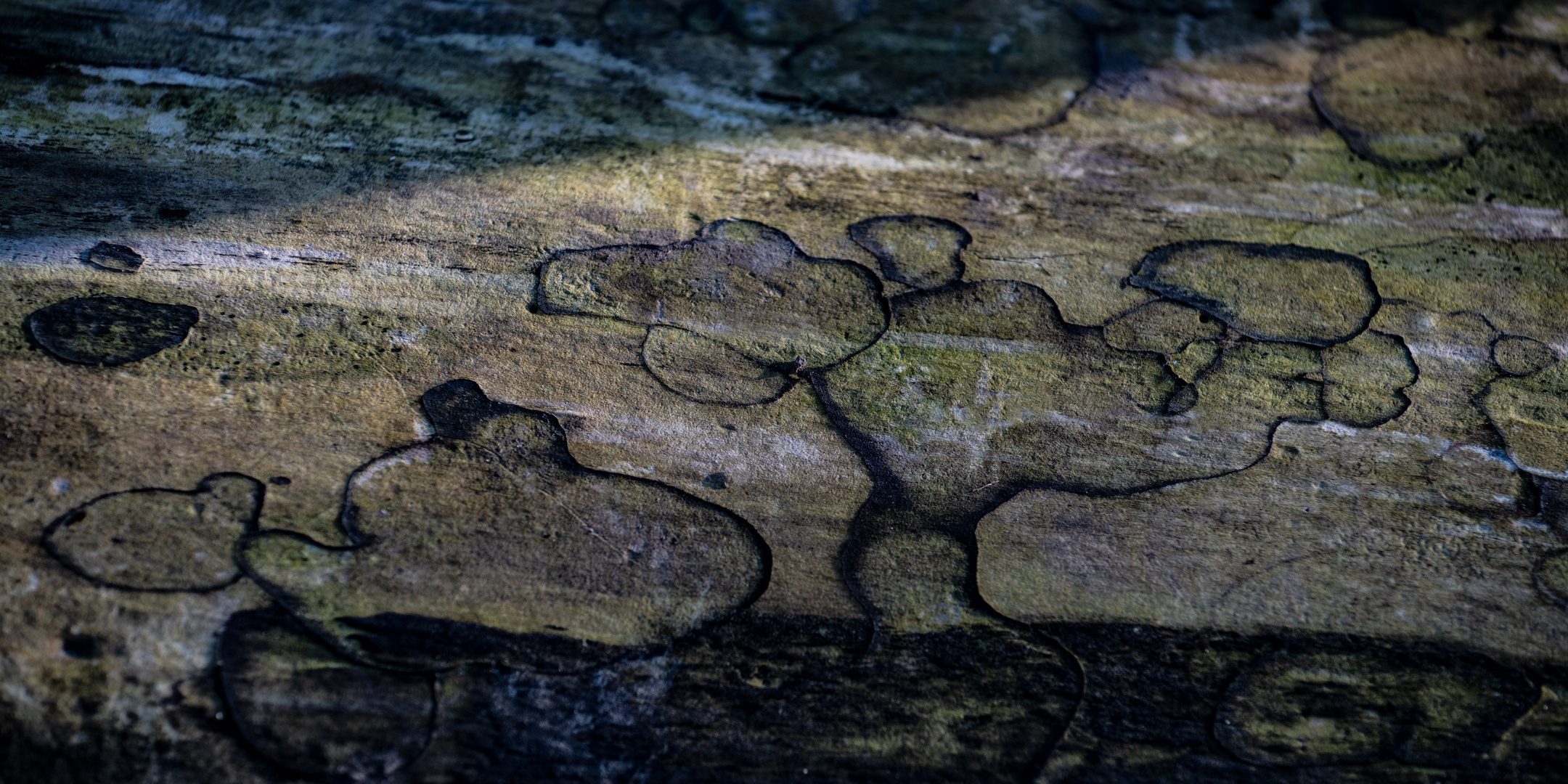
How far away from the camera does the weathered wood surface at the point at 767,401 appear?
115 centimetres

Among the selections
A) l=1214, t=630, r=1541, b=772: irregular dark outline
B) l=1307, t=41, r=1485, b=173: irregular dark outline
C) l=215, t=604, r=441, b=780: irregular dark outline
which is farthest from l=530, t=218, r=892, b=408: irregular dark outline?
l=1307, t=41, r=1485, b=173: irregular dark outline

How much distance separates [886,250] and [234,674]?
1233mm

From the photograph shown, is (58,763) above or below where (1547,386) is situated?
below

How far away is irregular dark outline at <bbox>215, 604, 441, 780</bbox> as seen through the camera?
106cm

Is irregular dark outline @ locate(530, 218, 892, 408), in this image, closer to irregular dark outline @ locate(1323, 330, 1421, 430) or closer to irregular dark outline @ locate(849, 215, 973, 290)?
irregular dark outline @ locate(849, 215, 973, 290)

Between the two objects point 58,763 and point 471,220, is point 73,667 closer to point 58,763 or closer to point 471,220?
point 58,763

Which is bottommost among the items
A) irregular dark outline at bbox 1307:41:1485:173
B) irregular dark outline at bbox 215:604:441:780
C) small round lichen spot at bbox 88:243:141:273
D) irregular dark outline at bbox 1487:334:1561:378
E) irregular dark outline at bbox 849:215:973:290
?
irregular dark outline at bbox 215:604:441:780

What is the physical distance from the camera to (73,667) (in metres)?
1.08

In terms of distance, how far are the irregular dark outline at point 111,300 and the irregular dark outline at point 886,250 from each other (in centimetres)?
113

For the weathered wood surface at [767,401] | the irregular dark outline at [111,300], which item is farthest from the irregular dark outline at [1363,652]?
the irregular dark outline at [111,300]

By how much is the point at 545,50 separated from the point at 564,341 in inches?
37.0

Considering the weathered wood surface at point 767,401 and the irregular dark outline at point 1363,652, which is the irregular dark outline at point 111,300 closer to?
the weathered wood surface at point 767,401

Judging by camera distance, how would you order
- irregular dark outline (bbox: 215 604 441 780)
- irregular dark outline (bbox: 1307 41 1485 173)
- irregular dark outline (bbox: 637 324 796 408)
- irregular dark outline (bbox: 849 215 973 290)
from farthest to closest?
irregular dark outline (bbox: 1307 41 1485 173)
irregular dark outline (bbox: 849 215 973 290)
irregular dark outline (bbox: 637 324 796 408)
irregular dark outline (bbox: 215 604 441 780)

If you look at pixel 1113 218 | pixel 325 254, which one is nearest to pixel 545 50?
pixel 325 254
